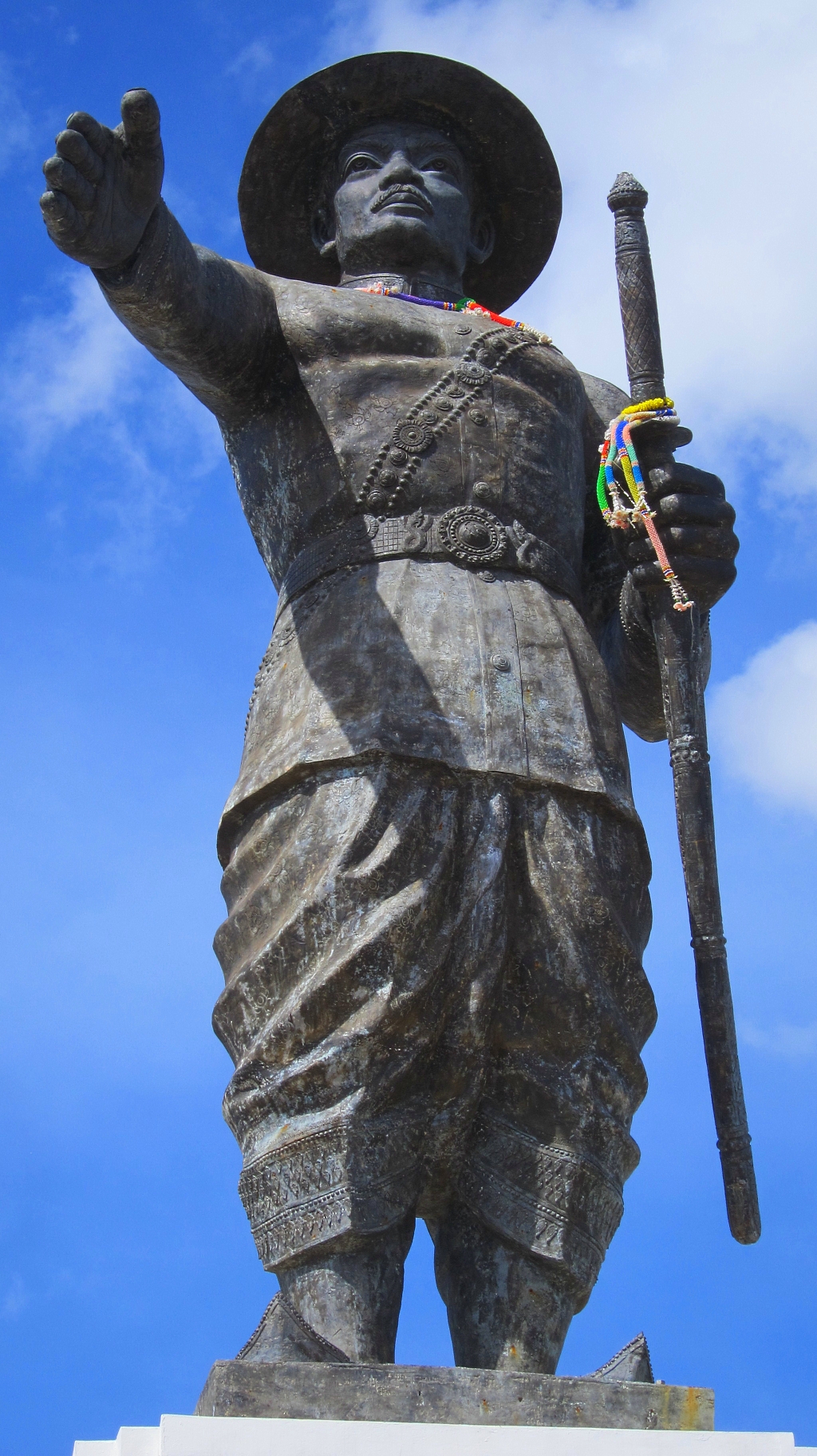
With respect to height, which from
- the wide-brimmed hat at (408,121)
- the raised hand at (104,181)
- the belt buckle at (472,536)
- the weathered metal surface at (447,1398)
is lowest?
the weathered metal surface at (447,1398)

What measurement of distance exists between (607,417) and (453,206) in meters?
0.99

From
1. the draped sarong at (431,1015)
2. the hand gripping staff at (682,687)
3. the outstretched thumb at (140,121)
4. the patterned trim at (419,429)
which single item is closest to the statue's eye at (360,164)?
the hand gripping staff at (682,687)

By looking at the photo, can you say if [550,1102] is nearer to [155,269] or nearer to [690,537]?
[690,537]

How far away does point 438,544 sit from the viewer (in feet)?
20.8

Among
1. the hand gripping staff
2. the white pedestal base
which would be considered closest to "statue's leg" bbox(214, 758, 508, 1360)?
the white pedestal base

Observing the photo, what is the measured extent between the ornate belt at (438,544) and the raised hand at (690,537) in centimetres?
32

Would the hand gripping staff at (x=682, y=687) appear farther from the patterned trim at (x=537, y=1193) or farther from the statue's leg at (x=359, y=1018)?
the statue's leg at (x=359, y=1018)

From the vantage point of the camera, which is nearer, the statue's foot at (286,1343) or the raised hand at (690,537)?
the statue's foot at (286,1343)

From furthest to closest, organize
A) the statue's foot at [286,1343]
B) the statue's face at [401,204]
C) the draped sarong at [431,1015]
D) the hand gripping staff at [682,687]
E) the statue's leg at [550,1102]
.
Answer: the statue's face at [401,204], the hand gripping staff at [682,687], the statue's leg at [550,1102], the draped sarong at [431,1015], the statue's foot at [286,1343]

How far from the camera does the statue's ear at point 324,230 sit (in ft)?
25.2

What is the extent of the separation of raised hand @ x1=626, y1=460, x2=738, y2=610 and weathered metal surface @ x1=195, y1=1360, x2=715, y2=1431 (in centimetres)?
266

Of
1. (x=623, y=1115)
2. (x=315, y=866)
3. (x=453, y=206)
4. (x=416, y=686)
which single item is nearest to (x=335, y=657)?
(x=416, y=686)

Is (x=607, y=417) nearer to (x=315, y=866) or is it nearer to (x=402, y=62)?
(x=402, y=62)

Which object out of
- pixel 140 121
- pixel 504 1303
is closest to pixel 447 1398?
pixel 504 1303
